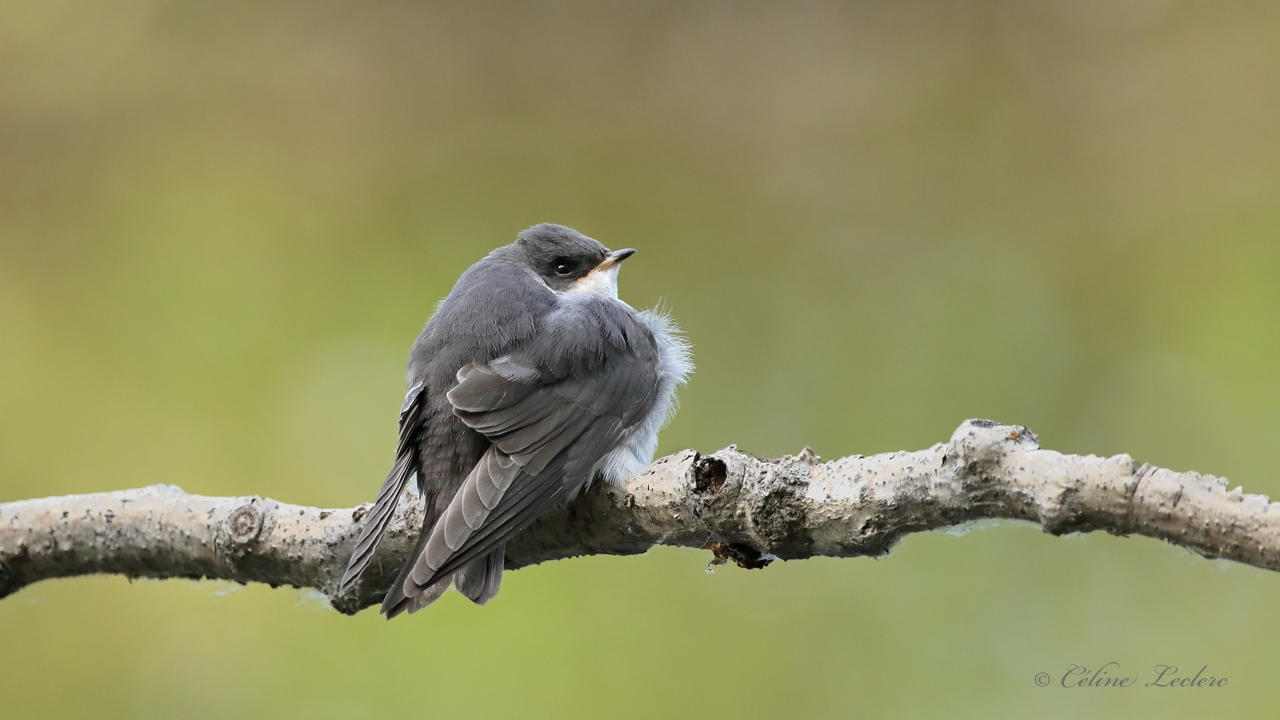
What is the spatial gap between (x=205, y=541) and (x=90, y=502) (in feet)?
1.10

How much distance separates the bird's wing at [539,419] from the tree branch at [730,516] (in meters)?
0.12

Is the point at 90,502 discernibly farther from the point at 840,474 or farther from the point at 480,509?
the point at 840,474

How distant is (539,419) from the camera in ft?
6.63

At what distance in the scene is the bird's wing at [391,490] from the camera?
5.74 ft

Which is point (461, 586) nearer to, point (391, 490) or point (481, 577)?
point (481, 577)

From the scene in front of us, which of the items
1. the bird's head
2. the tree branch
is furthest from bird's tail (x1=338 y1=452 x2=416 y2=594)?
the bird's head

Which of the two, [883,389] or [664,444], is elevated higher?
[883,389]

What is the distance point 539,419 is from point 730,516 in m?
0.59

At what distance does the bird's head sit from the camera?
2697mm

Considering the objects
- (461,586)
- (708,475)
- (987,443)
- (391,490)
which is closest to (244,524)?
(391,490)

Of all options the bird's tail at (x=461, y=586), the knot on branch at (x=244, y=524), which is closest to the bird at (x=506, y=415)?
the bird's tail at (x=461, y=586)

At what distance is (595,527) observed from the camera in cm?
189

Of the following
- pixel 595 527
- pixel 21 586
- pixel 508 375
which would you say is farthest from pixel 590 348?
pixel 21 586

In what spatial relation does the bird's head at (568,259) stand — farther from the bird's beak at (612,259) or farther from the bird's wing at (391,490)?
the bird's wing at (391,490)
